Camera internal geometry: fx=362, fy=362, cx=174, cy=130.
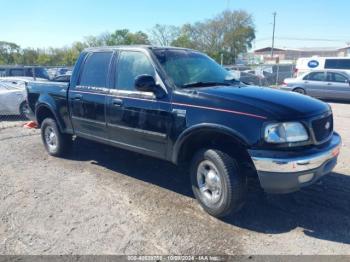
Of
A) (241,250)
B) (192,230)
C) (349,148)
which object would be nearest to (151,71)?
(192,230)

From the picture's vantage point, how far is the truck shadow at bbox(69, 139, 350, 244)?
4.00 meters

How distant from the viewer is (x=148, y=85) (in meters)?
4.49

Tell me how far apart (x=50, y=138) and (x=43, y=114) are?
1.65ft

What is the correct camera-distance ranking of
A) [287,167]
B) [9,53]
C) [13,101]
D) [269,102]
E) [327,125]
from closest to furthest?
[287,167] < [269,102] < [327,125] < [13,101] < [9,53]

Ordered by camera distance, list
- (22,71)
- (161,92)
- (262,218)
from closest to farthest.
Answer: (262,218), (161,92), (22,71)

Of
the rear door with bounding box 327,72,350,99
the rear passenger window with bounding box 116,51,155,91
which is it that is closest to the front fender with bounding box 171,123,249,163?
the rear passenger window with bounding box 116,51,155,91

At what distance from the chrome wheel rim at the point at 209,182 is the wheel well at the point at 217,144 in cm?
24

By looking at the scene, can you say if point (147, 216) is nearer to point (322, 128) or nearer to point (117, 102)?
point (117, 102)

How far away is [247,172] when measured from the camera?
13.8 feet

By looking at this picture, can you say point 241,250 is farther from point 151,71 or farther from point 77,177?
point 77,177

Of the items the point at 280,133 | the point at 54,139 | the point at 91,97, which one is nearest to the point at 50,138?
Answer: the point at 54,139

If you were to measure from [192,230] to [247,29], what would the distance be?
77.1m

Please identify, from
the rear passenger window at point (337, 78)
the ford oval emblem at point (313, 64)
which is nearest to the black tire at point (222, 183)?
the rear passenger window at point (337, 78)

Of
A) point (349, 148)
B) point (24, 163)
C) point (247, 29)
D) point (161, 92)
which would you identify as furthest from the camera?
point (247, 29)
